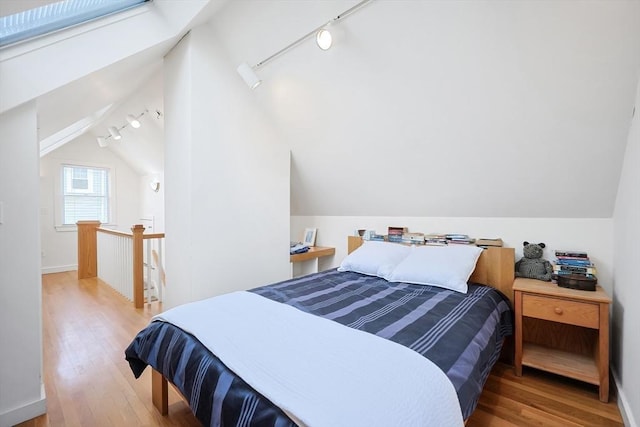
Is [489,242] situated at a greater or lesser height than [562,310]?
greater

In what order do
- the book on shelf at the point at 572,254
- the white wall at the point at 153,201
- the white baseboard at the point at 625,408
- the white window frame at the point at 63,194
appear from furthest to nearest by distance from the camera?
1. the white wall at the point at 153,201
2. the white window frame at the point at 63,194
3. the book on shelf at the point at 572,254
4. the white baseboard at the point at 625,408

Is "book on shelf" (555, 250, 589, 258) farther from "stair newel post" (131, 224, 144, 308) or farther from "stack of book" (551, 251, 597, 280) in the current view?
"stair newel post" (131, 224, 144, 308)

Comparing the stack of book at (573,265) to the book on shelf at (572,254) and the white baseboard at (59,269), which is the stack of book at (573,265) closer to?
the book on shelf at (572,254)

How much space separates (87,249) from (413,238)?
17.1 feet

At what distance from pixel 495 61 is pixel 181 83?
222 cm

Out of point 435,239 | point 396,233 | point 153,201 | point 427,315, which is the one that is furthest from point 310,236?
point 153,201

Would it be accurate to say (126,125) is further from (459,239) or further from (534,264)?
(534,264)

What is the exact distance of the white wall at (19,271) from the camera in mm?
1522

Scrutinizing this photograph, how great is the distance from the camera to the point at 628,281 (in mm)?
1643

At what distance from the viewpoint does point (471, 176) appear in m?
2.33

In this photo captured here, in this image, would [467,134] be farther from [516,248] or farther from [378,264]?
[378,264]

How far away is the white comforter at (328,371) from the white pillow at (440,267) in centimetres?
106

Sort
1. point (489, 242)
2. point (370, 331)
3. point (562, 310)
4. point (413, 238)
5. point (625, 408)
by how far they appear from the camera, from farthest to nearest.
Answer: point (413, 238) < point (489, 242) < point (562, 310) < point (625, 408) < point (370, 331)

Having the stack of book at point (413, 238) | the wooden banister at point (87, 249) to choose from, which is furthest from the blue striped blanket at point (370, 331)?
the wooden banister at point (87, 249)
